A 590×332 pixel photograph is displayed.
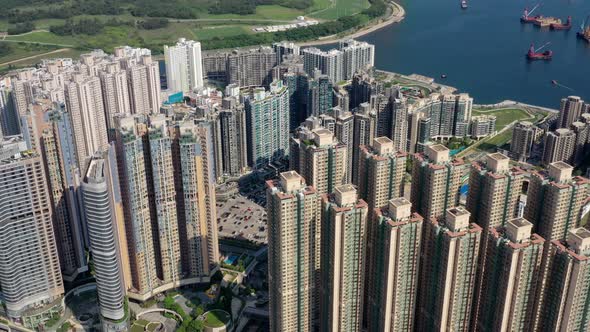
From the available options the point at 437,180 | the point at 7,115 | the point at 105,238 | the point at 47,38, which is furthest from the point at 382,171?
the point at 47,38

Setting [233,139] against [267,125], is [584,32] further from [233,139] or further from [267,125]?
[233,139]

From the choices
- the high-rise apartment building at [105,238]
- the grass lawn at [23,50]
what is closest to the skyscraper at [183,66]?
the grass lawn at [23,50]

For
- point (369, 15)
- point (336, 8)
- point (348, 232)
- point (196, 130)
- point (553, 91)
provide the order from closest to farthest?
point (348, 232) < point (196, 130) < point (553, 91) < point (369, 15) < point (336, 8)

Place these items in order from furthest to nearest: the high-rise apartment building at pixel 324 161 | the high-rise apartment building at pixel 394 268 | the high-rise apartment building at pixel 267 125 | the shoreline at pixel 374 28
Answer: the shoreline at pixel 374 28 → the high-rise apartment building at pixel 267 125 → the high-rise apartment building at pixel 324 161 → the high-rise apartment building at pixel 394 268

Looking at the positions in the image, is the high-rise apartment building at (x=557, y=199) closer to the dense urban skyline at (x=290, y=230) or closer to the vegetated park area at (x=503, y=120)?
the dense urban skyline at (x=290, y=230)

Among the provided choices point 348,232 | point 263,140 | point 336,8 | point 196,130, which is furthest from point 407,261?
point 336,8

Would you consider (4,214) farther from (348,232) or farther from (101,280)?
(348,232)

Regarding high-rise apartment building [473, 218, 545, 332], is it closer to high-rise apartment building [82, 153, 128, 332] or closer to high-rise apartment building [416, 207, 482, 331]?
high-rise apartment building [416, 207, 482, 331]
